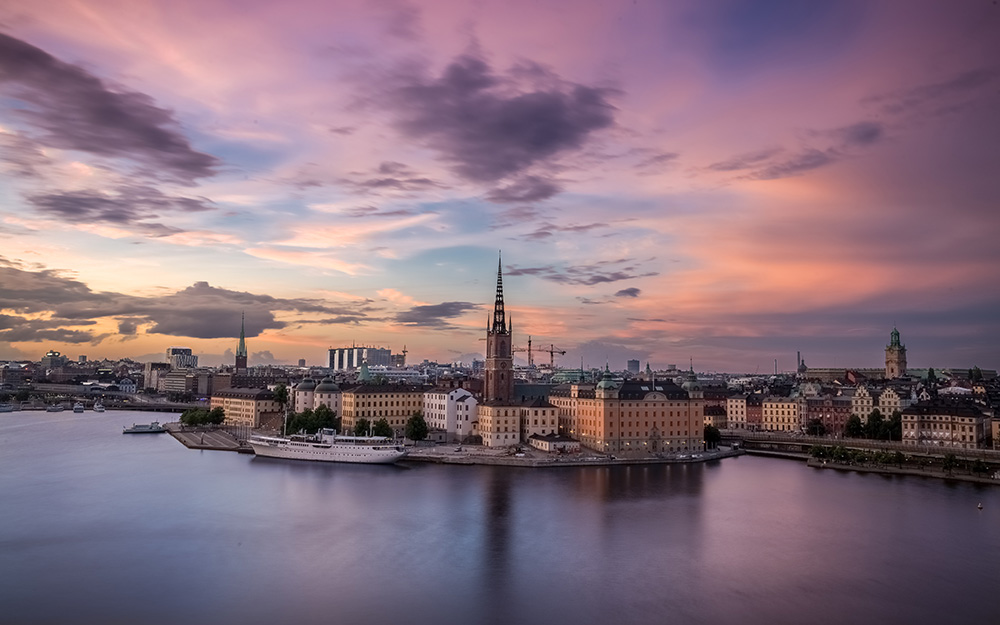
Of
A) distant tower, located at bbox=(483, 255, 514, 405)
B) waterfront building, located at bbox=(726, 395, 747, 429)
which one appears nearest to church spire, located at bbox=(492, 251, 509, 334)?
distant tower, located at bbox=(483, 255, 514, 405)

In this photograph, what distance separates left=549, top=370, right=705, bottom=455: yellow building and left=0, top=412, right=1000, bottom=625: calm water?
25.6 feet

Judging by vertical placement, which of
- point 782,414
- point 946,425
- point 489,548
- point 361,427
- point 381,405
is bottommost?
point 489,548

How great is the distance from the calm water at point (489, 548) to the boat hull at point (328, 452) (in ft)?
17.3

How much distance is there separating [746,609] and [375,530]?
12.1m

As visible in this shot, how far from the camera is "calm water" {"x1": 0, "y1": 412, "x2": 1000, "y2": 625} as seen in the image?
1842 cm

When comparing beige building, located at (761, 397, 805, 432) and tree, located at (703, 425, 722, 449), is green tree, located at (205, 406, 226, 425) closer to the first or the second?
tree, located at (703, 425, 722, 449)

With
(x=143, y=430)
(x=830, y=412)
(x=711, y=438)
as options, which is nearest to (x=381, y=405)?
(x=711, y=438)

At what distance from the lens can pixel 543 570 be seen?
21.6 metres

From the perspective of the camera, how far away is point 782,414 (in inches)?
2474

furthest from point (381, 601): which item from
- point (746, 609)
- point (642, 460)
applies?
Result: point (642, 460)

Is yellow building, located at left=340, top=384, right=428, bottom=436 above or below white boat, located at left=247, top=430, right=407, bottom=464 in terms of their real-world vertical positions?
above

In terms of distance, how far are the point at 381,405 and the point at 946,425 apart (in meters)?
35.8

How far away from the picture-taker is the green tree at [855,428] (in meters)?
52.8

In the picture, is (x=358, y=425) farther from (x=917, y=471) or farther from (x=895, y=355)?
(x=895, y=355)
